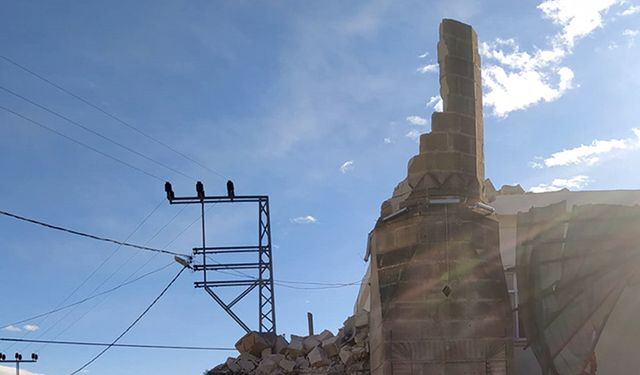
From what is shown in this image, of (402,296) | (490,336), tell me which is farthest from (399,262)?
(490,336)

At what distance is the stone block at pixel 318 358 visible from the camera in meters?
15.5

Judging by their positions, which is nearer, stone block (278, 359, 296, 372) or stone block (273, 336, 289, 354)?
stone block (278, 359, 296, 372)

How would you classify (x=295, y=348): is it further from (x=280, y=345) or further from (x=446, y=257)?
(x=446, y=257)

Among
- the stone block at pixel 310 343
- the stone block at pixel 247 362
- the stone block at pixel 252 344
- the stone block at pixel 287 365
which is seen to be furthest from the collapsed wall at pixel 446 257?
the stone block at pixel 252 344

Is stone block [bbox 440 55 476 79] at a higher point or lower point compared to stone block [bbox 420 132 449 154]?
higher

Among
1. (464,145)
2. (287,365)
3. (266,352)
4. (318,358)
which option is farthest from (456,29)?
(266,352)

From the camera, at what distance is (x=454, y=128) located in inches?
471

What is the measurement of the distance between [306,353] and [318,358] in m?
0.83

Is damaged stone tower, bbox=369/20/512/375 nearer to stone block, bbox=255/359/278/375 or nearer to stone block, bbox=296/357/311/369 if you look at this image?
stone block, bbox=296/357/311/369

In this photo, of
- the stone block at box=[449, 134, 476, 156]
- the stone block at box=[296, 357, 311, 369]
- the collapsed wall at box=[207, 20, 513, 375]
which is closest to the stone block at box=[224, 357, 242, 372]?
the stone block at box=[296, 357, 311, 369]

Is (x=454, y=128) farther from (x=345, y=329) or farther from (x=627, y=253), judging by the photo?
(x=345, y=329)

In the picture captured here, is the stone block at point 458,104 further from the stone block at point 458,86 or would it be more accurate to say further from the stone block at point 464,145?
the stone block at point 464,145

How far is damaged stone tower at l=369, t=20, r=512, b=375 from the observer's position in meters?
11.2

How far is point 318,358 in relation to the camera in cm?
1557
